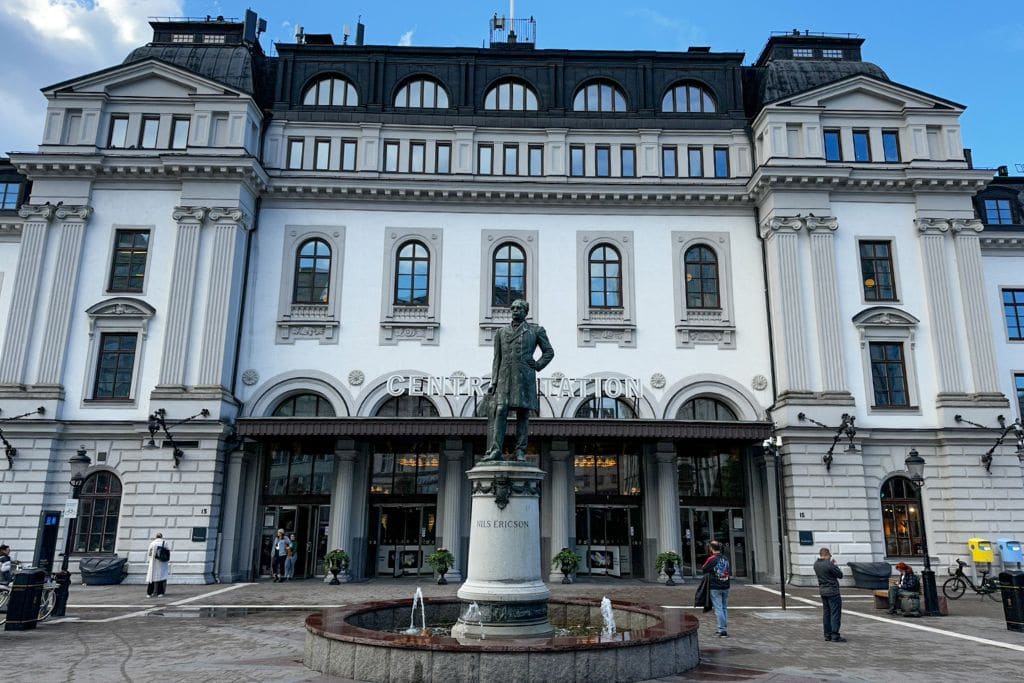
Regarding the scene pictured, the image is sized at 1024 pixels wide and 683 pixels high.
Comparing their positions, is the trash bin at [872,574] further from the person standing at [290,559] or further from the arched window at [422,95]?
the arched window at [422,95]

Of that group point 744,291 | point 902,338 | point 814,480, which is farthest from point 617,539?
point 902,338

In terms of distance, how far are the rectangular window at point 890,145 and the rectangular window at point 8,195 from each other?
38.0m

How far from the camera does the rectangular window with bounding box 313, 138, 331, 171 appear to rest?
31.7 meters

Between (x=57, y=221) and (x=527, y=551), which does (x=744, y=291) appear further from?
(x=57, y=221)

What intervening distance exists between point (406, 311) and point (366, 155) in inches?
282

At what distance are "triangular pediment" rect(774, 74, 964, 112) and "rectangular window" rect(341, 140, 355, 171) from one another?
61.6 ft

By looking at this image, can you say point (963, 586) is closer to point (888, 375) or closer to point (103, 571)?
point (888, 375)

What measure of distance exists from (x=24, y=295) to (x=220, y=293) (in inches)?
296

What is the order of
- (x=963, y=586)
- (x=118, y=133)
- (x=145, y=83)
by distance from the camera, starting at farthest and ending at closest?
(x=145, y=83)
(x=118, y=133)
(x=963, y=586)

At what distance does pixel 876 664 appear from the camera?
41.2 feet

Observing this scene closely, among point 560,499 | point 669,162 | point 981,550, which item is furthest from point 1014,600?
point 669,162

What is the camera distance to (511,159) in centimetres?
3200

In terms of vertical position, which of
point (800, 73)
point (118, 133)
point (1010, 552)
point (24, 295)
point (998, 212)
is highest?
point (800, 73)

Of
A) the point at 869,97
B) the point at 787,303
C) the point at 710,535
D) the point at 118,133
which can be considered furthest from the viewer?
the point at 869,97
